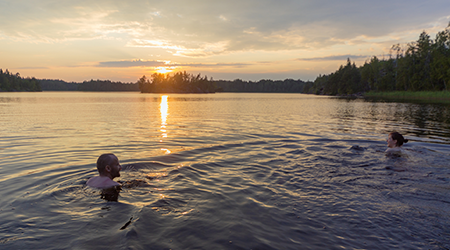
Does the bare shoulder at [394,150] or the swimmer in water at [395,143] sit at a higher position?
the swimmer in water at [395,143]

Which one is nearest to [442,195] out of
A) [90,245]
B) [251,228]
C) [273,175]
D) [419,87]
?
[273,175]

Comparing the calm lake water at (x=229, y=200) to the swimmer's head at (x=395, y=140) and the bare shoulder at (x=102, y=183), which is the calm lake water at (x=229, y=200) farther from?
the swimmer's head at (x=395, y=140)

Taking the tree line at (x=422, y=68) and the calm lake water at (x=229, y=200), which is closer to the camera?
the calm lake water at (x=229, y=200)

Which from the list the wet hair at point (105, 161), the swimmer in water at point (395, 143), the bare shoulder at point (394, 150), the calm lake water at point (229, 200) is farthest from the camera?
the swimmer in water at point (395, 143)

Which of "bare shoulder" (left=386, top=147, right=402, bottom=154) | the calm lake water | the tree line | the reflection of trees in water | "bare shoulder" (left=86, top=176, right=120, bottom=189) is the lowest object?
the calm lake water

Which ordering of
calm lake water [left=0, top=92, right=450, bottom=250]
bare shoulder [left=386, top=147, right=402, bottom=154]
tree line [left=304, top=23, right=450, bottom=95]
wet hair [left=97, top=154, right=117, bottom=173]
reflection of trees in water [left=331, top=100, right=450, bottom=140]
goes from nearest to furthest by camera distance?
calm lake water [left=0, top=92, right=450, bottom=250], wet hair [left=97, top=154, right=117, bottom=173], bare shoulder [left=386, top=147, right=402, bottom=154], reflection of trees in water [left=331, top=100, right=450, bottom=140], tree line [left=304, top=23, right=450, bottom=95]

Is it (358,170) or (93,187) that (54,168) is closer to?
(93,187)

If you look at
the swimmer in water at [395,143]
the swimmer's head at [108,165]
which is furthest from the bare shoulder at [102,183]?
the swimmer in water at [395,143]

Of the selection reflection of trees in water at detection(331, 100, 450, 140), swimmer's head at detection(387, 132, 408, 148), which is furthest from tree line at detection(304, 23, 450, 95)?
swimmer's head at detection(387, 132, 408, 148)

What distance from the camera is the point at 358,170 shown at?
30.7 ft

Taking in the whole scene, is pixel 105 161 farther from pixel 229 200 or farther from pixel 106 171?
pixel 229 200

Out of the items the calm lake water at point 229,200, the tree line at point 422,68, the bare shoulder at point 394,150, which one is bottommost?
the calm lake water at point 229,200

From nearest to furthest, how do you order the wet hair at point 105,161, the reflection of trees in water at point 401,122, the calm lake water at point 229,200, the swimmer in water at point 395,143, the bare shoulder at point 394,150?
the calm lake water at point 229,200
the wet hair at point 105,161
the bare shoulder at point 394,150
the swimmer in water at point 395,143
the reflection of trees in water at point 401,122

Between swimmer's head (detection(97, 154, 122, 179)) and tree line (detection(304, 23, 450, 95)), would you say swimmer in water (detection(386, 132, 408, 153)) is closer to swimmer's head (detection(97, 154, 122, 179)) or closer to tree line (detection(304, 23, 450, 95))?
swimmer's head (detection(97, 154, 122, 179))
